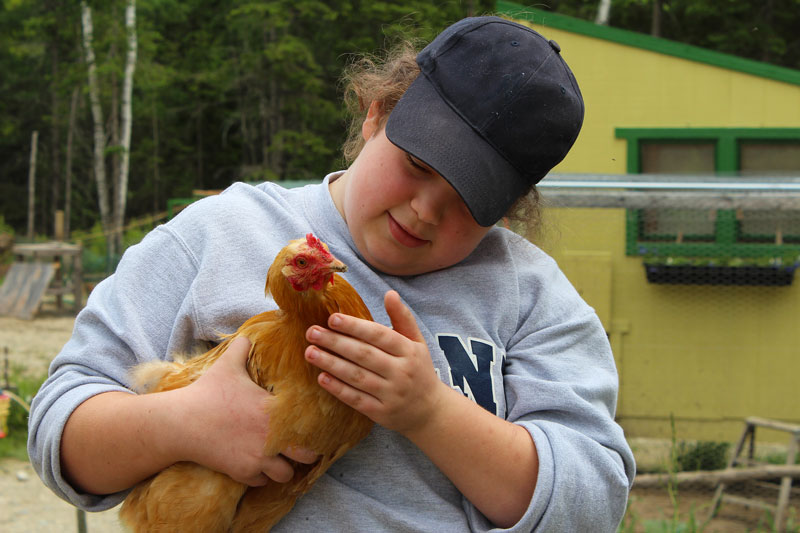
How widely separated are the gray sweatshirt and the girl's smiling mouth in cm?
13

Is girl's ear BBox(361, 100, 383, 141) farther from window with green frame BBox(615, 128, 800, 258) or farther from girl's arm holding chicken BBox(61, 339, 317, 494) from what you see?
window with green frame BBox(615, 128, 800, 258)

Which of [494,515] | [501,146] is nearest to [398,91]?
[501,146]

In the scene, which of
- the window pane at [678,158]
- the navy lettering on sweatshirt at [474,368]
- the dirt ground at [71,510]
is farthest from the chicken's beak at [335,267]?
the window pane at [678,158]

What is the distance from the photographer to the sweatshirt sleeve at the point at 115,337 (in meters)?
1.30

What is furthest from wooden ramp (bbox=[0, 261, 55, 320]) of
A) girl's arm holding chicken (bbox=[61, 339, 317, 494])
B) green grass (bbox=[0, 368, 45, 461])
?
girl's arm holding chicken (bbox=[61, 339, 317, 494])

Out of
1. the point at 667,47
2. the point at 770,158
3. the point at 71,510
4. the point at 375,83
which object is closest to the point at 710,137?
the point at 770,158

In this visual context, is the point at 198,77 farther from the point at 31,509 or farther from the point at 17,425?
the point at 31,509

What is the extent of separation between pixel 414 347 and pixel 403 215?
30 centimetres

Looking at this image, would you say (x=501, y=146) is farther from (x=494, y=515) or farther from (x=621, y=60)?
(x=621, y=60)

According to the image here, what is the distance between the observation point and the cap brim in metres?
1.31

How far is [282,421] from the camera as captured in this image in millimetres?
1234

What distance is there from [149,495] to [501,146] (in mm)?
918

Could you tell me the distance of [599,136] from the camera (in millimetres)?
6902

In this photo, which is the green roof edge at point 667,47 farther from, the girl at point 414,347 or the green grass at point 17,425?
the green grass at point 17,425
